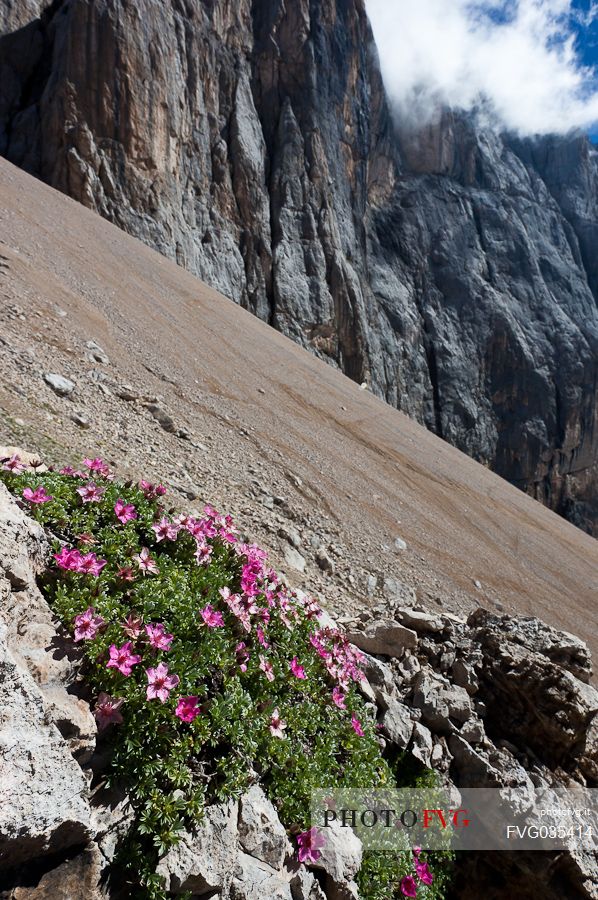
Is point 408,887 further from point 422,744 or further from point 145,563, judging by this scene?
point 145,563

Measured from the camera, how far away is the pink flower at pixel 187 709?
2377 millimetres

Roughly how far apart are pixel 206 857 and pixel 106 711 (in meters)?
0.76

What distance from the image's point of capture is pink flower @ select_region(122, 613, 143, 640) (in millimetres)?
2508

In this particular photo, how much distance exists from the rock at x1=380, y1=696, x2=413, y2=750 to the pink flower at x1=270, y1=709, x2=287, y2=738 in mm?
1247

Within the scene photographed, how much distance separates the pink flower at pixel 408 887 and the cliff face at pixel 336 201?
28400mm

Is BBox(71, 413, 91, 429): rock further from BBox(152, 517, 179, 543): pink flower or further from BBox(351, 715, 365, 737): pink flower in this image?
BBox(351, 715, 365, 737): pink flower

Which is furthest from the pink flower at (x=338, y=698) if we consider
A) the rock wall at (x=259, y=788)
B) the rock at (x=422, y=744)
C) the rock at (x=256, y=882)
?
the rock at (x=256, y=882)

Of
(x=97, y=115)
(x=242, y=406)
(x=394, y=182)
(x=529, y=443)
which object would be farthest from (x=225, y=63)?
(x=529, y=443)

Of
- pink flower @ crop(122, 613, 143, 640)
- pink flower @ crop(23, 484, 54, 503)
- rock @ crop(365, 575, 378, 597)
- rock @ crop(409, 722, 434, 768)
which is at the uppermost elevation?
pink flower @ crop(23, 484, 54, 503)

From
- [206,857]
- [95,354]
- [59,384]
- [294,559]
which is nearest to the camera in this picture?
[206,857]

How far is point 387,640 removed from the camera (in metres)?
4.76

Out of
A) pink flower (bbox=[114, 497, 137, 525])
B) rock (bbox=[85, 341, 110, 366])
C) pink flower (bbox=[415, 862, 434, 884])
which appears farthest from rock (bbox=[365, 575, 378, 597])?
rock (bbox=[85, 341, 110, 366])

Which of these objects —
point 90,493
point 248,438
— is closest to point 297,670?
point 90,493

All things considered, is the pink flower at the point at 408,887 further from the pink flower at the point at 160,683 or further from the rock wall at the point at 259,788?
the pink flower at the point at 160,683
